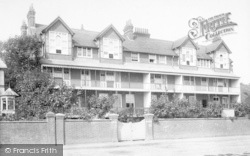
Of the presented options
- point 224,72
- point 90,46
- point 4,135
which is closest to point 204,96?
point 224,72

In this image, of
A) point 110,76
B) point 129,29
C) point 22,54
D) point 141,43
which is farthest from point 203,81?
point 22,54

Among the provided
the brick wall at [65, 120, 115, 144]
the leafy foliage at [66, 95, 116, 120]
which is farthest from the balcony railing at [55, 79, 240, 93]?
the brick wall at [65, 120, 115, 144]

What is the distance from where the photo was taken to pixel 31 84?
24.8m

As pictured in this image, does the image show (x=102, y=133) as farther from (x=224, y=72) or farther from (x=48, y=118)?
(x=224, y=72)

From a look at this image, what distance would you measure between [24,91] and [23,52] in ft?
15.3

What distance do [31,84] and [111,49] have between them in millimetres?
11446

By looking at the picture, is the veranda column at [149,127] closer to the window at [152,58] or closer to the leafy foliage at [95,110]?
the leafy foliage at [95,110]

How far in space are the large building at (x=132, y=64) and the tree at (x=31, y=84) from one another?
1.74 meters

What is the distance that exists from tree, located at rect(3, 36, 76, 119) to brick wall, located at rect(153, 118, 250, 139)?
26.5 ft

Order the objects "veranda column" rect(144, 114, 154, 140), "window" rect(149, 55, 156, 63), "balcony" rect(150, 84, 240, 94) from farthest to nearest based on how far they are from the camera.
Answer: "window" rect(149, 55, 156, 63) → "balcony" rect(150, 84, 240, 94) → "veranda column" rect(144, 114, 154, 140)

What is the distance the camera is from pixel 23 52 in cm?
2792

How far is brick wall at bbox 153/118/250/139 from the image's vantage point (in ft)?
78.4

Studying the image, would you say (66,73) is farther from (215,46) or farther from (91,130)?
(215,46)

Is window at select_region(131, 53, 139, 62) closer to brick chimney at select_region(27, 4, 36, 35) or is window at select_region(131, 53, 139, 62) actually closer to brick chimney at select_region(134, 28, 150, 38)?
brick chimney at select_region(134, 28, 150, 38)
